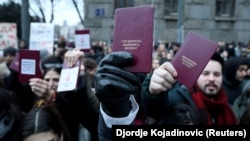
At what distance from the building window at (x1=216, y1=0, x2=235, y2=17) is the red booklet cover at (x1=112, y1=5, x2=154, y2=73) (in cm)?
1595

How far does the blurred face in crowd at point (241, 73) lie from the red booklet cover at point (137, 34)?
3516mm

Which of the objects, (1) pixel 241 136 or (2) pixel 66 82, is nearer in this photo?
(1) pixel 241 136

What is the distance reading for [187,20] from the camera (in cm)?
1677

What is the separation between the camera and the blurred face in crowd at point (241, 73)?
5.11m

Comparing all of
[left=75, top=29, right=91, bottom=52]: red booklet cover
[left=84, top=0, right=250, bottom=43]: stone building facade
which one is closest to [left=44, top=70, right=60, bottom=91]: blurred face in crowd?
[left=75, top=29, right=91, bottom=52]: red booklet cover

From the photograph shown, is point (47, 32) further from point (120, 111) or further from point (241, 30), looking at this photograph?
point (241, 30)

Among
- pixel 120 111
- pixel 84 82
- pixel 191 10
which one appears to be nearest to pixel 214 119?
pixel 84 82

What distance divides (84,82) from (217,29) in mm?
14468

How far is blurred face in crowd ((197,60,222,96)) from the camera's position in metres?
2.97

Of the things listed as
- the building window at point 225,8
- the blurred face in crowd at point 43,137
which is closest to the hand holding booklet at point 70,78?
the blurred face in crowd at point 43,137

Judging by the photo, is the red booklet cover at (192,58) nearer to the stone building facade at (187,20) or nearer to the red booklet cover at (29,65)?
the red booklet cover at (29,65)

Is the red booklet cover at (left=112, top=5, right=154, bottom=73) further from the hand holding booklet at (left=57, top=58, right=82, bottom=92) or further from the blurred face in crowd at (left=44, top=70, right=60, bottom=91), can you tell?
the blurred face in crowd at (left=44, top=70, right=60, bottom=91)

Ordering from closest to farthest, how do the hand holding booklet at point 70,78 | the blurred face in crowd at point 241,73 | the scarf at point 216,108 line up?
the scarf at point 216,108, the hand holding booklet at point 70,78, the blurred face in crowd at point 241,73

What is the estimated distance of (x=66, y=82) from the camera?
2953mm
